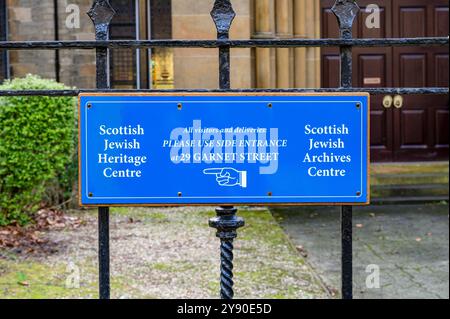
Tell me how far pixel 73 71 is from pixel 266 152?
277 inches

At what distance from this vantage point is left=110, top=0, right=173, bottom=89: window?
966 cm

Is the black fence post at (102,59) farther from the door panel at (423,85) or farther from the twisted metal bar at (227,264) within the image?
the door panel at (423,85)

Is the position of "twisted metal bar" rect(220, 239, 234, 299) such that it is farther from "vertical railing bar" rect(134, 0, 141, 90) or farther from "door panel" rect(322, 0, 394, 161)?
"door panel" rect(322, 0, 394, 161)

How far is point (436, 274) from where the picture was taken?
618 centimetres

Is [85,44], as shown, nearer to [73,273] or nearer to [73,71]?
[73,273]

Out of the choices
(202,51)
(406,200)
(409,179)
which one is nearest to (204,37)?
(202,51)

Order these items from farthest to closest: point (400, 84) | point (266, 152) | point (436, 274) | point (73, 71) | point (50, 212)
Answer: point (400, 84)
point (73, 71)
point (50, 212)
point (436, 274)
point (266, 152)

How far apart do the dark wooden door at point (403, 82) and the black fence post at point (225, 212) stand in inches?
320

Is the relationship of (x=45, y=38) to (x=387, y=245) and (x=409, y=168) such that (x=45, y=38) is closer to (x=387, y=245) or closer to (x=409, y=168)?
(x=387, y=245)

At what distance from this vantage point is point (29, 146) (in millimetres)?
7172

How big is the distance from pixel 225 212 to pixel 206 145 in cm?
34

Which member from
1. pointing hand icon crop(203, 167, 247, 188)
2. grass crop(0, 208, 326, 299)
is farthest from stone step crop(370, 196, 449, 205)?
pointing hand icon crop(203, 167, 247, 188)

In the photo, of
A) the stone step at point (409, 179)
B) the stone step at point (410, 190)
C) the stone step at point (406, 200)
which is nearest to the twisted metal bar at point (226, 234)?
the stone step at point (406, 200)
